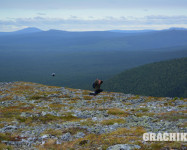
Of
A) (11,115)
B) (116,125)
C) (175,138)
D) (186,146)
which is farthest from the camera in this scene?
(11,115)

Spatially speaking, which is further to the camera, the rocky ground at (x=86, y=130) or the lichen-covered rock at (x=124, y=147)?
the rocky ground at (x=86, y=130)

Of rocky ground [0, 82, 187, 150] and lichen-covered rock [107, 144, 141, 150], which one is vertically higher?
lichen-covered rock [107, 144, 141, 150]

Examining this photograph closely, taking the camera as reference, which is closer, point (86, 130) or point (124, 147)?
point (124, 147)

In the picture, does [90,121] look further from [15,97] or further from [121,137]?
[15,97]

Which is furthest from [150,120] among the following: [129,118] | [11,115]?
[11,115]

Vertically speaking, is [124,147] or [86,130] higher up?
[124,147]

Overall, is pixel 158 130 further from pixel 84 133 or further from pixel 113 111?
pixel 113 111

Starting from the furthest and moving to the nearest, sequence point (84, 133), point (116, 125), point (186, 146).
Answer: point (116, 125) → point (84, 133) → point (186, 146)

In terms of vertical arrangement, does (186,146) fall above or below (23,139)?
above

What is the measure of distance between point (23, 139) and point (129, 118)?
1362 centimetres

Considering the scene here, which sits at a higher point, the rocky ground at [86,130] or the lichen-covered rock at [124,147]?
the lichen-covered rock at [124,147]

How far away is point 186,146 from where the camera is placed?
15.2 metres

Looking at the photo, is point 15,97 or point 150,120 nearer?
point 150,120

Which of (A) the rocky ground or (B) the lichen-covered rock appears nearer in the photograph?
(B) the lichen-covered rock
